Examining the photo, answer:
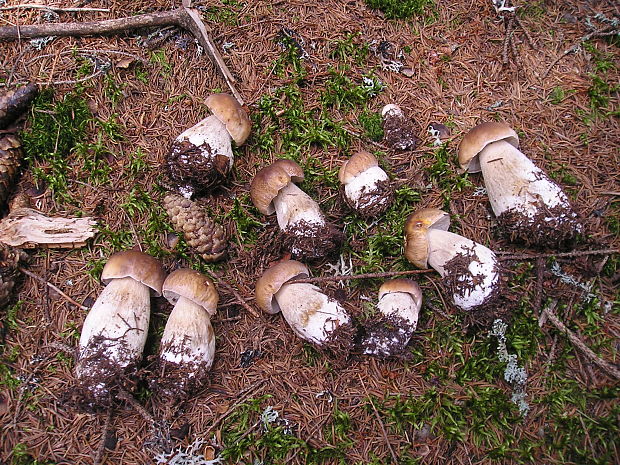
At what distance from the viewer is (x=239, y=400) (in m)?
2.71

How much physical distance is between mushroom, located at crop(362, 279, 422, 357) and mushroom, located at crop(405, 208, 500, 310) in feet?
0.72

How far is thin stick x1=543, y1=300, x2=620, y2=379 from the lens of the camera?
261 cm

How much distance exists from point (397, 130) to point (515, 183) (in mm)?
970

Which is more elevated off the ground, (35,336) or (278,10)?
(278,10)

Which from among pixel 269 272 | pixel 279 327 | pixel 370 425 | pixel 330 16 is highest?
pixel 330 16

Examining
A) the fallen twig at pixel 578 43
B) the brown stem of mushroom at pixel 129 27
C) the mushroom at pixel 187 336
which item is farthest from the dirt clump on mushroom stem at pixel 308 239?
the fallen twig at pixel 578 43

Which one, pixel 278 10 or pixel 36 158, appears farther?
pixel 278 10

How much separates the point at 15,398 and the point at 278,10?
3656mm

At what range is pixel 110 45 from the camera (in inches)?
141

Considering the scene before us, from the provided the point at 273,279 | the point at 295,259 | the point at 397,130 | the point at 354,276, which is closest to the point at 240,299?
the point at 273,279

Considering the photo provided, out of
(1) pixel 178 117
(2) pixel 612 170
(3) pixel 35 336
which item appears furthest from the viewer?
(1) pixel 178 117

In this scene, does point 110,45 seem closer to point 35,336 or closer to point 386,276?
point 35,336

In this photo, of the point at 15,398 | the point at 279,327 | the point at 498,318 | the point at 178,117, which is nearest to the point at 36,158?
the point at 178,117

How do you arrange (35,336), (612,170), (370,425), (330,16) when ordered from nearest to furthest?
(370,425)
(35,336)
(612,170)
(330,16)
